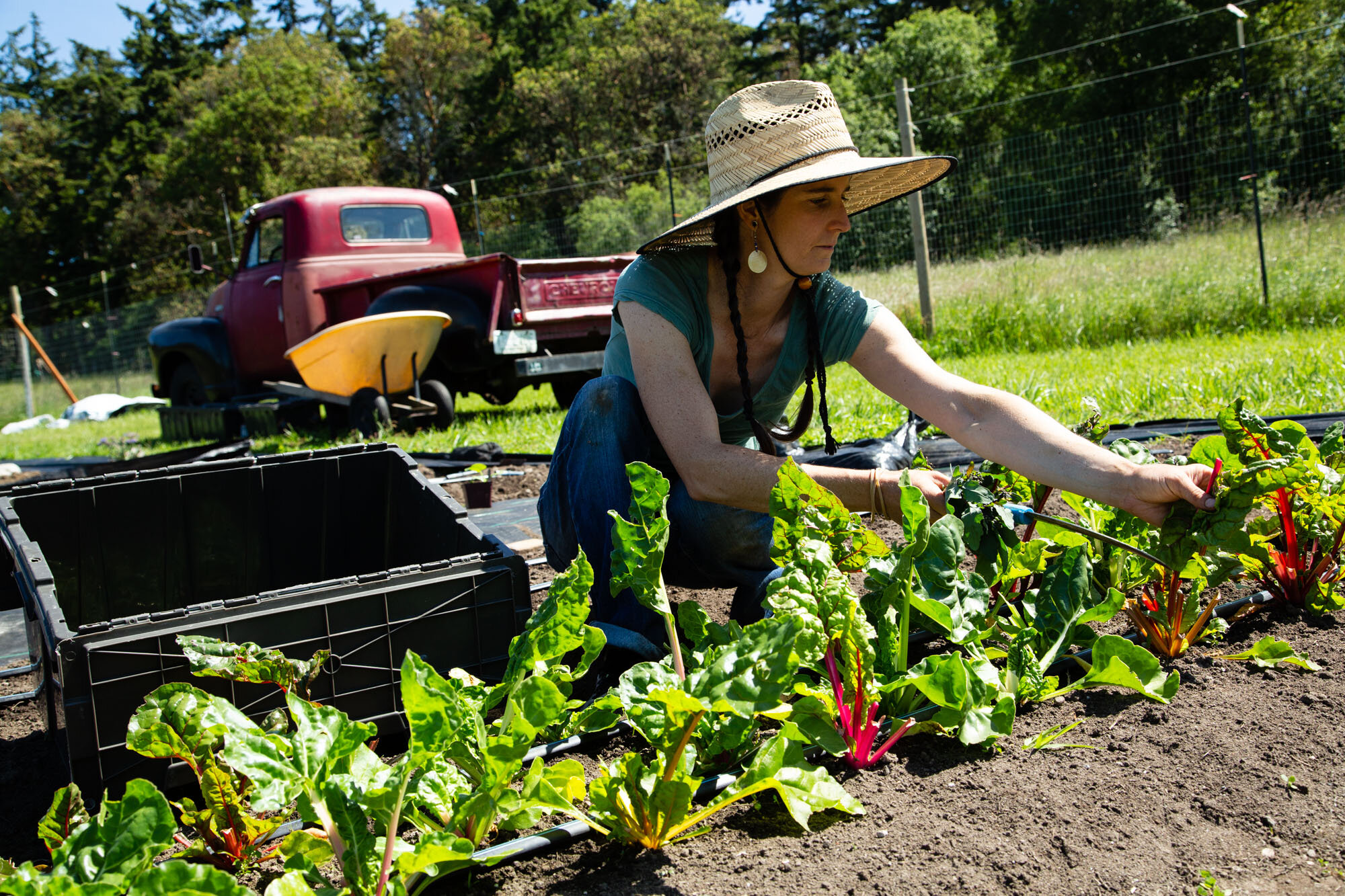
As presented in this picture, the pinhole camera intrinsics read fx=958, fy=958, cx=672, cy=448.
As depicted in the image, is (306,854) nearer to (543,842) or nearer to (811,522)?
(543,842)

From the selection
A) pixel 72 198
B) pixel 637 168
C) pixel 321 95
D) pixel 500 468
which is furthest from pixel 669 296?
pixel 72 198

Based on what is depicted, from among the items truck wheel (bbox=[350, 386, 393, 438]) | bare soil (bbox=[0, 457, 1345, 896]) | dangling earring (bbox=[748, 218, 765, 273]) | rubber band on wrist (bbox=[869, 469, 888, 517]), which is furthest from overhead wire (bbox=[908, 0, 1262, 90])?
bare soil (bbox=[0, 457, 1345, 896])

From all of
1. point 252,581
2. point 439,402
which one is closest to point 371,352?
point 439,402

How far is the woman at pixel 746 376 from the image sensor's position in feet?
5.80

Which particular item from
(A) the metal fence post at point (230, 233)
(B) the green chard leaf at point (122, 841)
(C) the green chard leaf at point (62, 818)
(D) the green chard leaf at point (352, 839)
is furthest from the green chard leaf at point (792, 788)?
(A) the metal fence post at point (230, 233)

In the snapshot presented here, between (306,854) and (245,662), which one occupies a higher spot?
(245,662)

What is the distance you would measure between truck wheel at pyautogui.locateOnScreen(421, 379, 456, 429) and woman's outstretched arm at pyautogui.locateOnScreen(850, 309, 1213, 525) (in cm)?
488

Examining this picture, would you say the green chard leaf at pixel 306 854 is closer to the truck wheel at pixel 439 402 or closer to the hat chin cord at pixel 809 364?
the hat chin cord at pixel 809 364

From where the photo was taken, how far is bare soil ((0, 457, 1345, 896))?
116 centimetres

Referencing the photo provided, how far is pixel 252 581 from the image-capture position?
244cm

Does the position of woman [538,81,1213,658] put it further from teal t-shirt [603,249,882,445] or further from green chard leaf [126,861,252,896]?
green chard leaf [126,861,252,896]

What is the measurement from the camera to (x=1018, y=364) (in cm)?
660

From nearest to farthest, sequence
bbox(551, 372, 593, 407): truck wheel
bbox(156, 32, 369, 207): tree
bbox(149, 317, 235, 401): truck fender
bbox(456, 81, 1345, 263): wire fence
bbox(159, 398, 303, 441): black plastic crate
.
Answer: bbox(159, 398, 303, 441): black plastic crate → bbox(551, 372, 593, 407): truck wheel → bbox(149, 317, 235, 401): truck fender → bbox(456, 81, 1345, 263): wire fence → bbox(156, 32, 369, 207): tree

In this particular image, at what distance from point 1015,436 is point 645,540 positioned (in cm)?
75
